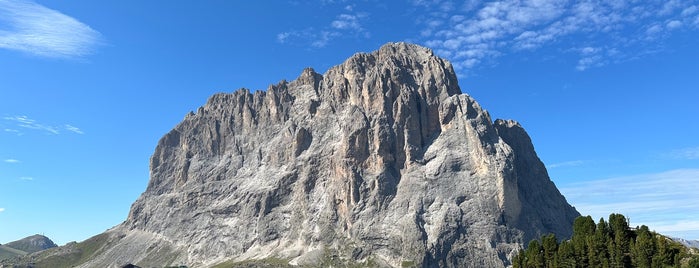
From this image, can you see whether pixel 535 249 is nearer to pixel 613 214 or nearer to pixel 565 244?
pixel 565 244

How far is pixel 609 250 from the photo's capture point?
458 feet

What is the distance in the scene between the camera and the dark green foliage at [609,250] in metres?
128

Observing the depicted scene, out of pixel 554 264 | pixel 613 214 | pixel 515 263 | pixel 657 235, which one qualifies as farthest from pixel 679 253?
pixel 515 263

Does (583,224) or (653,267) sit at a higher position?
(583,224)

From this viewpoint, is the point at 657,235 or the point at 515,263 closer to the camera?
the point at 657,235

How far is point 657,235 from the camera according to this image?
136500 millimetres

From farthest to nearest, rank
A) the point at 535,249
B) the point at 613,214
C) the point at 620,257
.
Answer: the point at 535,249 < the point at 613,214 < the point at 620,257

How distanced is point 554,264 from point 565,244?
254 inches

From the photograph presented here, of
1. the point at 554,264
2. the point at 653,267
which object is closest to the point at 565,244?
the point at 554,264

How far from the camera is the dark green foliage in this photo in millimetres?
128500

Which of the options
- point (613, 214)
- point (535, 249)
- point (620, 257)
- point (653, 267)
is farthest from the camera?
point (535, 249)

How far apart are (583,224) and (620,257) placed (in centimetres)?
2440

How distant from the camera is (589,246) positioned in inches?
5669

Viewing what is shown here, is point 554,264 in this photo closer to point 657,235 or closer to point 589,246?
point 589,246
